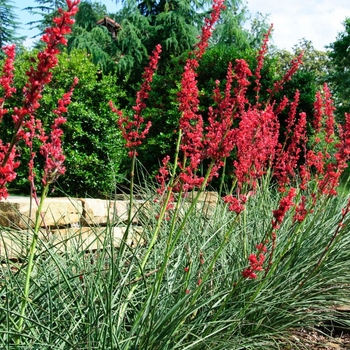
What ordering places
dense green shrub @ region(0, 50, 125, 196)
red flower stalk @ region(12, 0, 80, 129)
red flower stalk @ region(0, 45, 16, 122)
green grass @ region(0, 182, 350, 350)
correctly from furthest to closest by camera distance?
1. dense green shrub @ region(0, 50, 125, 196)
2. green grass @ region(0, 182, 350, 350)
3. red flower stalk @ region(0, 45, 16, 122)
4. red flower stalk @ region(12, 0, 80, 129)

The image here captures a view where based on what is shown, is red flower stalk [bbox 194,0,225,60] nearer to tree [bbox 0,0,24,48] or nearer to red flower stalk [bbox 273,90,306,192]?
red flower stalk [bbox 273,90,306,192]

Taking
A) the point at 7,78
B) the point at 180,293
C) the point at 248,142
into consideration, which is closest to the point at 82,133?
the point at 248,142

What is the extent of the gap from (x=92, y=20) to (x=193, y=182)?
20.3 meters

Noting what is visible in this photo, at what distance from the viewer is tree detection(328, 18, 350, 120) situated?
26.7m

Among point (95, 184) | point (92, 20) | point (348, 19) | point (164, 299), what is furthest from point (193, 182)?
point (348, 19)

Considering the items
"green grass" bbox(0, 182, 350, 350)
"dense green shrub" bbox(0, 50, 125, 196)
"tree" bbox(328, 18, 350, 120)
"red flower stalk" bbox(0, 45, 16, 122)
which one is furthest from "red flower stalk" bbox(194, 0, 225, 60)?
"tree" bbox(328, 18, 350, 120)

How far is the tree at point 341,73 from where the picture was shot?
87.6 ft

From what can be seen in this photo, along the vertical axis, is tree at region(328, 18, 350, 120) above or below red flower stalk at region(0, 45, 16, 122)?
above

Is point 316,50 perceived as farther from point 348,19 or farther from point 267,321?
point 267,321

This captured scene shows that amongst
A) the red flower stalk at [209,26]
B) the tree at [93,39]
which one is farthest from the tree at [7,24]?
the red flower stalk at [209,26]

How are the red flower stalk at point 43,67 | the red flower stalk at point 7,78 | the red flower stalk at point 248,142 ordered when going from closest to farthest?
the red flower stalk at point 43,67 < the red flower stalk at point 7,78 < the red flower stalk at point 248,142

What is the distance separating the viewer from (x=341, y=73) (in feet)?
89.5

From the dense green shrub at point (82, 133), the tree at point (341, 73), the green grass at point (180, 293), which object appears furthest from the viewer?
the tree at point (341, 73)

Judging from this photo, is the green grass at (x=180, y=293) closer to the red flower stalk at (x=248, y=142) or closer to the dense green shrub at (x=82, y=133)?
the red flower stalk at (x=248, y=142)
